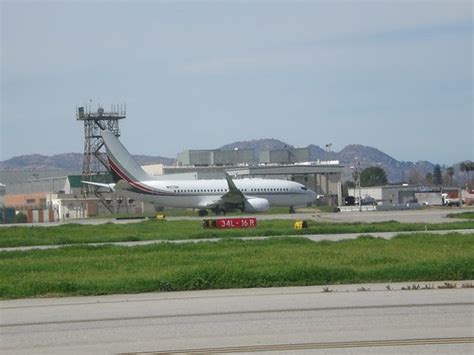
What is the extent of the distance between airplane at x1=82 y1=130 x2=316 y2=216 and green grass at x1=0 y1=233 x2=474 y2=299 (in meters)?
39.5

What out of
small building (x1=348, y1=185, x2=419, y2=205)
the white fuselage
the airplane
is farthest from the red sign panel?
small building (x1=348, y1=185, x2=419, y2=205)

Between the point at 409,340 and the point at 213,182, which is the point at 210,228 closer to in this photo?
the point at 213,182

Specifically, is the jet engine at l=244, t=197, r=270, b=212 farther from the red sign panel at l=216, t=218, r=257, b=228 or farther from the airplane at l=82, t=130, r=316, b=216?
the red sign panel at l=216, t=218, r=257, b=228

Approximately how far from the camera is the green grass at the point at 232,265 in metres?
18.7

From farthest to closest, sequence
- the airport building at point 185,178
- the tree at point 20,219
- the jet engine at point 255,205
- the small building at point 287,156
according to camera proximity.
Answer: the small building at point 287,156 < the airport building at point 185,178 < the tree at point 20,219 < the jet engine at point 255,205

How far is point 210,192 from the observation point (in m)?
73.1

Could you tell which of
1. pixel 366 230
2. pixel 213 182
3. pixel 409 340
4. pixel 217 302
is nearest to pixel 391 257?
pixel 217 302

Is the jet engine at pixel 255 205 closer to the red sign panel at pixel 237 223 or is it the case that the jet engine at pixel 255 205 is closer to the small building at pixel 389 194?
the red sign panel at pixel 237 223

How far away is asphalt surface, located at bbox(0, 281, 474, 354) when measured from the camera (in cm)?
1119

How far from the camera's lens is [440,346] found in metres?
10.7

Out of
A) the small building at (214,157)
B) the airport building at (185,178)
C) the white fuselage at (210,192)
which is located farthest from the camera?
the small building at (214,157)

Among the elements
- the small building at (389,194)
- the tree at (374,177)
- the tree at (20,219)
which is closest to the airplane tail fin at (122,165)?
the tree at (20,219)

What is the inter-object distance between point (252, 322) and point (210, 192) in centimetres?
5995

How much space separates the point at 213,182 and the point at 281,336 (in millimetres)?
61356
